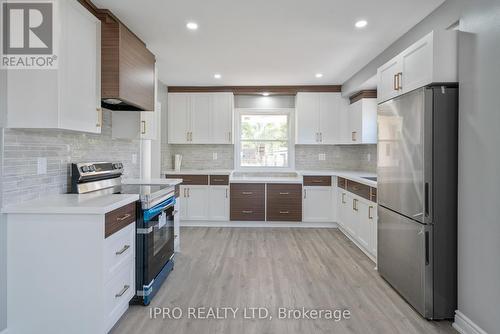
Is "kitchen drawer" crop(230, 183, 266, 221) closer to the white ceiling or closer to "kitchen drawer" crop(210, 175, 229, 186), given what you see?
"kitchen drawer" crop(210, 175, 229, 186)

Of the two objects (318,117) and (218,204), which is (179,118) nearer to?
(218,204)

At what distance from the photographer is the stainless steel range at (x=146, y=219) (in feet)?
7.68

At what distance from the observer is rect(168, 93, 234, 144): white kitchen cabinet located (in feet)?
17.0

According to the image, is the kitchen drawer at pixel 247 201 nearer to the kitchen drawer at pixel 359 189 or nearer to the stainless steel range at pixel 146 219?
the kitchen drawer at pixel 359 189

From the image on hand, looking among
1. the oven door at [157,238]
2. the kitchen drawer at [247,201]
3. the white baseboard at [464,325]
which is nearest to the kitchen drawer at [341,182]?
the kitchen drawer at [247,201]

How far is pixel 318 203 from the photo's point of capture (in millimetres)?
4809

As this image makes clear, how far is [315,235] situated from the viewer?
4438mm

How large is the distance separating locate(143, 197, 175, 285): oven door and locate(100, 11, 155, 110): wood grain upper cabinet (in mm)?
1032

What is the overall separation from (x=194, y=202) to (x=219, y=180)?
0.56m

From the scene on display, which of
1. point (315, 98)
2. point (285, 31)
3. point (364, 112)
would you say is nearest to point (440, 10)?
point (285, 31)

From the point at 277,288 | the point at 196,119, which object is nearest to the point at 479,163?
the point at 277,288

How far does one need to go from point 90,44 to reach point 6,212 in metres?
1.37

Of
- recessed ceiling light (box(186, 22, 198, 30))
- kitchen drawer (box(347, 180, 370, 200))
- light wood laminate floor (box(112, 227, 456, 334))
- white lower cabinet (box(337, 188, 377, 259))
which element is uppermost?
recessed ceiling light (box(186, 22, 198, 30))

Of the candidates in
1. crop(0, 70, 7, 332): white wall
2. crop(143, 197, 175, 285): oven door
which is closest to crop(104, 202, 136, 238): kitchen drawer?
crop(143, 197, 175, 285): oven door
